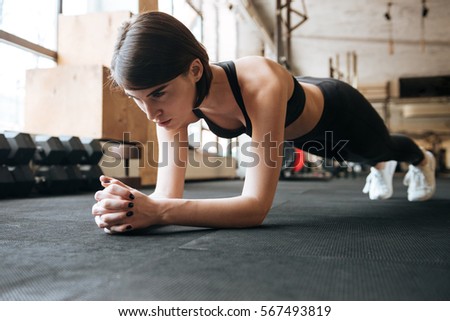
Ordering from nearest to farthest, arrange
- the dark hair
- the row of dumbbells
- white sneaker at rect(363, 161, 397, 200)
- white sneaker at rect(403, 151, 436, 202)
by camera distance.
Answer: the dark hair
white sneaker at rect(403, 151, 436, 202)
white sneaker at rect(363, 161, 397, 200)
the row of dumbbells

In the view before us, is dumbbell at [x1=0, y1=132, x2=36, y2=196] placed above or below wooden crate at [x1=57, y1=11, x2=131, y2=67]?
below

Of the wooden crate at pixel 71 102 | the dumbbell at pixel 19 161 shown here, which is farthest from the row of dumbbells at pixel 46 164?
the wooden crate at pixel 71 102

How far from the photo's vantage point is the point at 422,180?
223cm

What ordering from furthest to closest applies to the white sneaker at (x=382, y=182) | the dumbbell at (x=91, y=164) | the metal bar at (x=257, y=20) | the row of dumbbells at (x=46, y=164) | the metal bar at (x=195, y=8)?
the metal bar at (x=257, y=20) → the metal bar at (x=195, y=8) → the dumbbell at (x=91, y=164) → the row of dumbbells at (x=46, y=164) → the white sneaker at (x=382, y=182)

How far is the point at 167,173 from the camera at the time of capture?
4.34 ft

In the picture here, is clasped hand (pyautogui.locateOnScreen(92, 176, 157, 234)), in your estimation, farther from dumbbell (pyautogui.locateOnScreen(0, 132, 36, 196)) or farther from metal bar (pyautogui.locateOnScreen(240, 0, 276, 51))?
metal bar (pyautogui.locateOnScreen(240, 0, 276, 51))

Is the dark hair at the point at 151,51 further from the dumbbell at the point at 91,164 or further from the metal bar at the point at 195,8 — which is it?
the metal bar at the point at 195,8

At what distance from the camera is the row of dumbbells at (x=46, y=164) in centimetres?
258

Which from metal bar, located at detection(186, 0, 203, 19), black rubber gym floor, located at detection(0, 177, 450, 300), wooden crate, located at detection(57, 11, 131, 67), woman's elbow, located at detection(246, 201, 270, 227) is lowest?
black rubber gym floor, located at detection(0, 177, 450, 300)

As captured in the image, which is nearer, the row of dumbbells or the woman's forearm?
the woman's forearm

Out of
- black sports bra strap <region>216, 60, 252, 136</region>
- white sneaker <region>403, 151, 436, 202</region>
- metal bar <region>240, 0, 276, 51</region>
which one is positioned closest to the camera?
black sports bra strap <region>216, 60, 252, 136</region>

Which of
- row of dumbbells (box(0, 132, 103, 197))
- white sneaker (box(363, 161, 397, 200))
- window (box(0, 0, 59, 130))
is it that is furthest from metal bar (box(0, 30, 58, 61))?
white sneaker (box(363, 161, 397, 200))

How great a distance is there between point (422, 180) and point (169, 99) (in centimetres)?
174

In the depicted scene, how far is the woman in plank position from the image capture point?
0.94 metres
